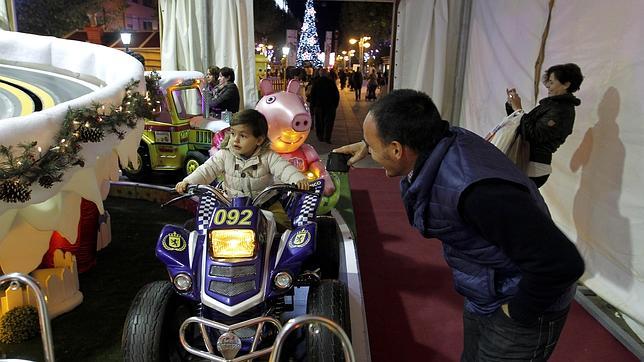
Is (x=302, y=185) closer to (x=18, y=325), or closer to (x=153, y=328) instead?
(x=153, y=328)

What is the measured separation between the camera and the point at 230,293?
2174 millimetres

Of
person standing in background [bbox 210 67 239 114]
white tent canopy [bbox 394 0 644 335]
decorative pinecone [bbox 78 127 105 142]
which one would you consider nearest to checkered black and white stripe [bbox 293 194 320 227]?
decorative pinecone [bbox 78 127 105 142]

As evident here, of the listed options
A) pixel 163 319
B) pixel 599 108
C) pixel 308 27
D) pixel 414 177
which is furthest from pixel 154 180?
pixel 308 27

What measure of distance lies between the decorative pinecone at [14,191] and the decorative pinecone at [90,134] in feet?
1.13

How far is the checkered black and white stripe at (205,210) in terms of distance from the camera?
273cm

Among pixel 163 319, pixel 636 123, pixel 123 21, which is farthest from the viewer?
pixel 123 21

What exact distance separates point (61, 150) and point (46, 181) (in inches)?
5.2

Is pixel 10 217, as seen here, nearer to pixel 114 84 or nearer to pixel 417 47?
pixel 114 84

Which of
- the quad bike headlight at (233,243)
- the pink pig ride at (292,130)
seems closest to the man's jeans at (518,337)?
the quad bike headlight at (233,243)

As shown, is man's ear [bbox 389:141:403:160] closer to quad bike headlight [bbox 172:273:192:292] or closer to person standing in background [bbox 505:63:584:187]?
quad bike headlight [bbox 172:273:192:292]

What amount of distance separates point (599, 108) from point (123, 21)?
8935 mm

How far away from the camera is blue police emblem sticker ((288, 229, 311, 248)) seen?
7.91 ft

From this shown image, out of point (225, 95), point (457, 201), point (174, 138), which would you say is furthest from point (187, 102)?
point (457, 201)

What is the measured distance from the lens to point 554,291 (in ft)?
4.03
